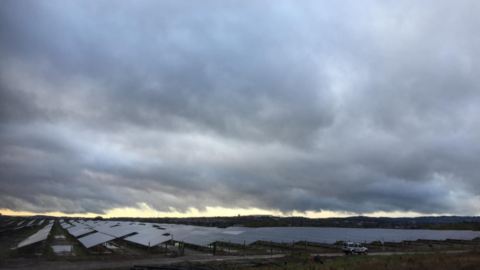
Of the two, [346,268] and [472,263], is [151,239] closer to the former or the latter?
[346,268]

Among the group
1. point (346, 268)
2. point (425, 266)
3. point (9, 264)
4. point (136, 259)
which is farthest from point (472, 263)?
point (9, 264)

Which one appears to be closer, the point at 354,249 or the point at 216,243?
the point at 354,249

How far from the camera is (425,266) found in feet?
87.3

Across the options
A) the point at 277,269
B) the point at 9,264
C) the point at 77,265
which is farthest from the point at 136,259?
the point at 277,269

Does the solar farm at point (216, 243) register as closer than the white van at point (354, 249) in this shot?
No

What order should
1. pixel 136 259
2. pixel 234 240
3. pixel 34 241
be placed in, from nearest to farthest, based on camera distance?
1. pixel 136 259
2. pixel 34 241
3. pixel 234 240

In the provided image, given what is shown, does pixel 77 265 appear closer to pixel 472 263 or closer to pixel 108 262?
pixel 108 262

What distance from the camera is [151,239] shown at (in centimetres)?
5288

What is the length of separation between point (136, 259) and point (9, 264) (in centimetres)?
1480

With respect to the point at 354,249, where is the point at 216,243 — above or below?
below

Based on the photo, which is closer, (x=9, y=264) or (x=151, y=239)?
(x=9, y=264)

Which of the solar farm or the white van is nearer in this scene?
the white van

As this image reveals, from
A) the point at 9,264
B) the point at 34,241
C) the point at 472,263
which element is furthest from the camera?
the point at 34,241

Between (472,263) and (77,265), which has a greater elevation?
(472,263)
